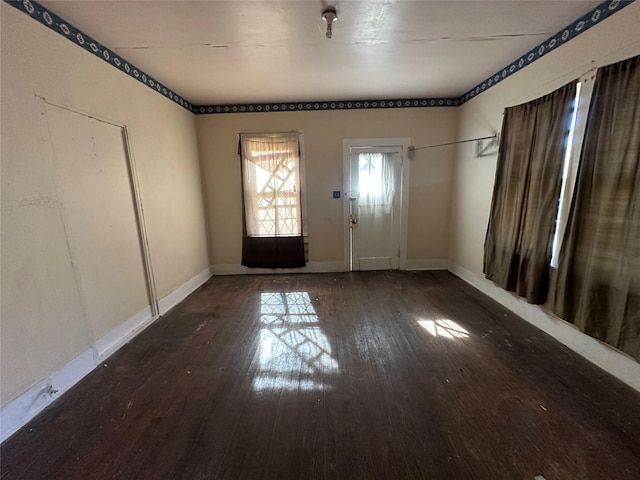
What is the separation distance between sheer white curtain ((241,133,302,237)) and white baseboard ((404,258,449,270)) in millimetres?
1889

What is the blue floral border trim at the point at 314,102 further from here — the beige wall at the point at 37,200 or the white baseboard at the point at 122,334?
the white baseboard at the point at 122,334

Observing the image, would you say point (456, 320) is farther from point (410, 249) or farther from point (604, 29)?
point (604, 29)

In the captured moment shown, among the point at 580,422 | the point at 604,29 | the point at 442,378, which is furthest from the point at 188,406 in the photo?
the point at 604,29

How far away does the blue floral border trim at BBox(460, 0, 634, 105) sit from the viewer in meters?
1.82

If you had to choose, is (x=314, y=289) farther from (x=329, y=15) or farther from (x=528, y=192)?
(x=329, y=15)

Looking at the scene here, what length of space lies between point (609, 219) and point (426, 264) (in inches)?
104

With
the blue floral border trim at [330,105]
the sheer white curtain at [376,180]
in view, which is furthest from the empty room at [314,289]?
the sheer white curtain at [376,180]

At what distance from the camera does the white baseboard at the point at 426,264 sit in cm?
439

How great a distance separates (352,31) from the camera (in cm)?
210

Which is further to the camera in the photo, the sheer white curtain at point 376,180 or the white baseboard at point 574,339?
the sheer white curtain at point 376,180

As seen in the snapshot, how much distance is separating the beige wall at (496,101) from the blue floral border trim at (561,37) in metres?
0.04

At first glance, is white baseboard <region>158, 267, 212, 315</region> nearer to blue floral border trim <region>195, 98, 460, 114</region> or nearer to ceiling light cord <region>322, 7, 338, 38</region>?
blue floral border trim <region>195, 98, 460, 114</region>

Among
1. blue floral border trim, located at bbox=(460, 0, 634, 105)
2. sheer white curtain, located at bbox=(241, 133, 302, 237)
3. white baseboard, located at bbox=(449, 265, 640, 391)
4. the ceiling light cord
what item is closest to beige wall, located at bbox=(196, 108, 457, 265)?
sheer white curtain, located at bbox=(241, 133, 302, 237)

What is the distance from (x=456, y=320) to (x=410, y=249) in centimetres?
175
